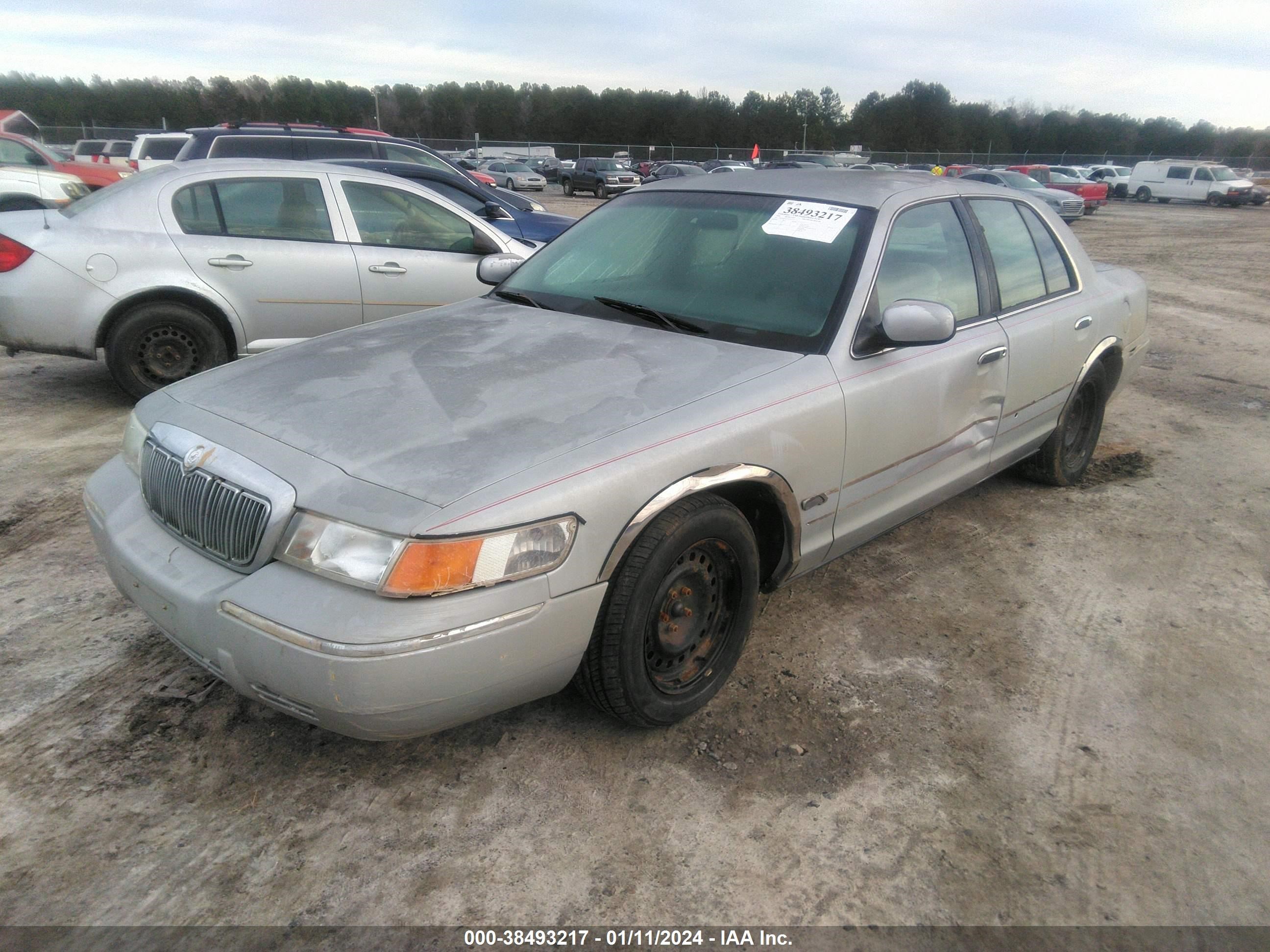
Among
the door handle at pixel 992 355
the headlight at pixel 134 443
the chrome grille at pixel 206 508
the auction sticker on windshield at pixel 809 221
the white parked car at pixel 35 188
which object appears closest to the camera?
the chrome grille at pixel 206 508

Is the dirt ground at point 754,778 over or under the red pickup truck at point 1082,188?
over

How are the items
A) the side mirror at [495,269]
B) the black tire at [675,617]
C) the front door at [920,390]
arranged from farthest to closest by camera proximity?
the side mirror at [495,269] → the front door at [920,390] → the black tire at [675,617]

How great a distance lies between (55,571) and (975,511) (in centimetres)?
426

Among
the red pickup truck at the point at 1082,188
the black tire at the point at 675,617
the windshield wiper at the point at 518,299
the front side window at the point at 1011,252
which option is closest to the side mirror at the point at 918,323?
the black tire at the point at 675,617

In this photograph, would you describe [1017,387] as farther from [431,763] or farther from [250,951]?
[250,951]

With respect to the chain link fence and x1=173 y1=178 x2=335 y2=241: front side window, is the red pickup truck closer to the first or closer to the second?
the chain link fence

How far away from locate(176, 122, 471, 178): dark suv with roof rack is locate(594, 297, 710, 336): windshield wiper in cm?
730

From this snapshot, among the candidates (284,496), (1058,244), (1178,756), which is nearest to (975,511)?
(1058,244)

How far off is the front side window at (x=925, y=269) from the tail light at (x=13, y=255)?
16.3 ft

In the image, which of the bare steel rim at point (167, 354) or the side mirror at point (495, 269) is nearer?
the side mirror at point (495, 269)

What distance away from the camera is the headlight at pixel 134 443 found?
2.71 m

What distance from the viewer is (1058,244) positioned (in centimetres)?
436

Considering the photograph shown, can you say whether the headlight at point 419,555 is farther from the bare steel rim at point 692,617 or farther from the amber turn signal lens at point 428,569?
the bare steel rim at point 692,617

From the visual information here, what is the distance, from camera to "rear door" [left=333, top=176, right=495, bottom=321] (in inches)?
228
